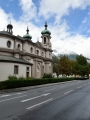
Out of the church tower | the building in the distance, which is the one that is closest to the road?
the building in the distance

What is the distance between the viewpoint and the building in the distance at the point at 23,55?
34.2 metres

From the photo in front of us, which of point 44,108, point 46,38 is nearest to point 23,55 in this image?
point 46,38

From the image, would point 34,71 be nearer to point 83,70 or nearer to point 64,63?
point 64,63

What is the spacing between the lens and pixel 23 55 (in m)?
48.4

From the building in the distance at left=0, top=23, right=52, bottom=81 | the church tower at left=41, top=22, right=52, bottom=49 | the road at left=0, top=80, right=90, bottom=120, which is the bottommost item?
the road at left=0, top=80, right=90, bottom=120

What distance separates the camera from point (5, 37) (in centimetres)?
4253

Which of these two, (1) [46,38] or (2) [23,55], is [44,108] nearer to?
(2) [23,55]

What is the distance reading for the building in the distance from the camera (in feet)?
112

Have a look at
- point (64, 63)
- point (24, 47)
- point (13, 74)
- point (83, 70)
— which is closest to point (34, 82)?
point (13, 74)

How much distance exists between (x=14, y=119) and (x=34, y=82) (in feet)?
79.7

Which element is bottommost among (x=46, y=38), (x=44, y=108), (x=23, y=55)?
(x=44, y=108)

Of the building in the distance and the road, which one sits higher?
the building in the distance

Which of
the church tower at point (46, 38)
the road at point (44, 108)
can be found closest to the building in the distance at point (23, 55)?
the church tower at point (46, 38)

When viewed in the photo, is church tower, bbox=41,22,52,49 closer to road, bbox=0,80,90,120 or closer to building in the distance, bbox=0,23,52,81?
building in the distance, bbox=0,23,52,81
